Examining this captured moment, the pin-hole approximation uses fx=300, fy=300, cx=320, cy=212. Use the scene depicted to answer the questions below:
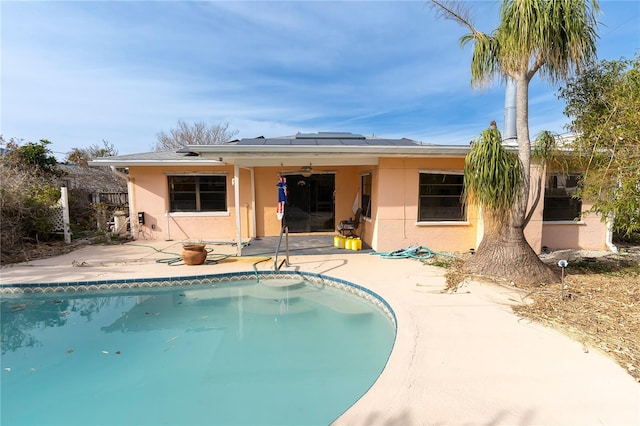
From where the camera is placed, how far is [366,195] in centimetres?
1006

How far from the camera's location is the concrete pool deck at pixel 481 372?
2.50 metres

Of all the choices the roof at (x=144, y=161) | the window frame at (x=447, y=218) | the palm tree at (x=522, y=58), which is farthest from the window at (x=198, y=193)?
the palm tree at (x=522, y=58)

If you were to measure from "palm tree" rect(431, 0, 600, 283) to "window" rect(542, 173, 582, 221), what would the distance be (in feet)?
13.2

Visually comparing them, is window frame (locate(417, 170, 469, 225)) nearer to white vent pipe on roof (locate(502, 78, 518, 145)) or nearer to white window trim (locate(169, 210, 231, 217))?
white vent pipe on roof (locate(502, 78, 518, 145))

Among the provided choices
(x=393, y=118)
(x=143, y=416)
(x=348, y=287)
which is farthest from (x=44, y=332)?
(x=393, y=118)

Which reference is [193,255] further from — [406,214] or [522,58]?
[522,58]

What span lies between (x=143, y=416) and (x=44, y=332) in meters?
3.38

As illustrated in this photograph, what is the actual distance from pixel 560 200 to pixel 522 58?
18.5ft

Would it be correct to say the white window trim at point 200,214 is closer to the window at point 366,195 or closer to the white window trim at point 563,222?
the window at point 366,195

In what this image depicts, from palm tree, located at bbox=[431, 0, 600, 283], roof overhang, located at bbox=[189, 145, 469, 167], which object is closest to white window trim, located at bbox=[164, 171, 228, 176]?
roof overhang, located at bbox=[189, 145, 469, 167]

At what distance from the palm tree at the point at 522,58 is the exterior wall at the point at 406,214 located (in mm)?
2071

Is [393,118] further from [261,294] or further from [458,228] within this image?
[261,294]

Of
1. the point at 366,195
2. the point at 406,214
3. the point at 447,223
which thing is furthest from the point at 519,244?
the point at 366,195

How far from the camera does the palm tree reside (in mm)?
5363
